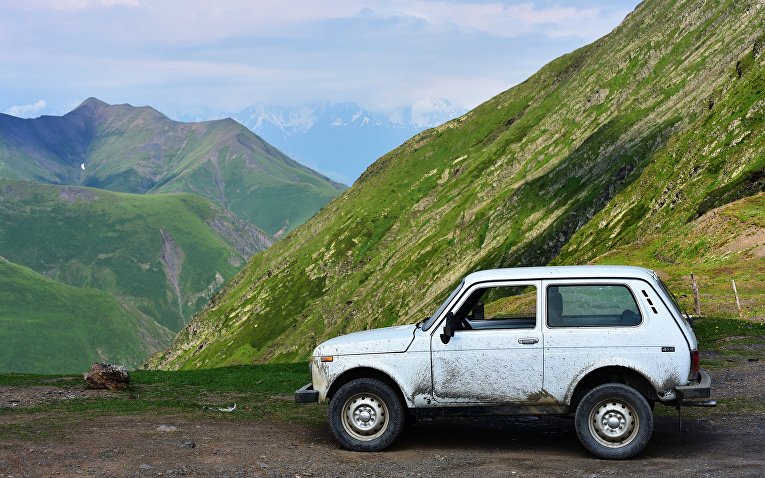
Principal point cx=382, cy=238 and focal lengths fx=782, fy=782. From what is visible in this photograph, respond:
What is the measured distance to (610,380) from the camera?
14023 mm

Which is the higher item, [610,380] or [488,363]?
[488,363]

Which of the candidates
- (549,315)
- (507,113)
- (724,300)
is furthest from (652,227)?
(507,113)

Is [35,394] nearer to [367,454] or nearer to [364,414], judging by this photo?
[364,414]

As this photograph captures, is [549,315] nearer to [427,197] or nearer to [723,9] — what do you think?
[723,9]

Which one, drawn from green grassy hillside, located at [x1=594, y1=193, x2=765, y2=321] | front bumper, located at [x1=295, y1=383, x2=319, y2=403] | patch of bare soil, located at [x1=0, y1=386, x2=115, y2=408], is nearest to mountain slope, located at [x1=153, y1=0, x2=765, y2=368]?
green grassy hillside, located at [x1=594, y1=193, x2=765, y2=321]

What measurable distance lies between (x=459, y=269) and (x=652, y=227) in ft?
206

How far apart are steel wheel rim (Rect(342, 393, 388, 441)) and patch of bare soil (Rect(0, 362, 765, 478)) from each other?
409 mm

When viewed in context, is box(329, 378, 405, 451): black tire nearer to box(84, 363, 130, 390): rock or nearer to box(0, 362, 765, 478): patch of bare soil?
box(0, 362, 765, 478): patch of bare soil

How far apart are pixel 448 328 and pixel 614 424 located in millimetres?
3284

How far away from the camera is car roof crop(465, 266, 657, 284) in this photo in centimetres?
1397

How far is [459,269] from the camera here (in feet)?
422

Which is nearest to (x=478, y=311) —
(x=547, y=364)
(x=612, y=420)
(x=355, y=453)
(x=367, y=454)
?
(x=547, y=364)

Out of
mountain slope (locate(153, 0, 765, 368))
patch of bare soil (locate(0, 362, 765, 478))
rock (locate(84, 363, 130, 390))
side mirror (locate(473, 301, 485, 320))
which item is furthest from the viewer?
mountain slope (locate(153, 0, 765, 368))

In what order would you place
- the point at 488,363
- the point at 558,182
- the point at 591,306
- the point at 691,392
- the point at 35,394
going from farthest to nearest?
the point at 558,182 < the point at 35,394 < the point at 591,306 < the point at 488,363 < the point at 691,392
